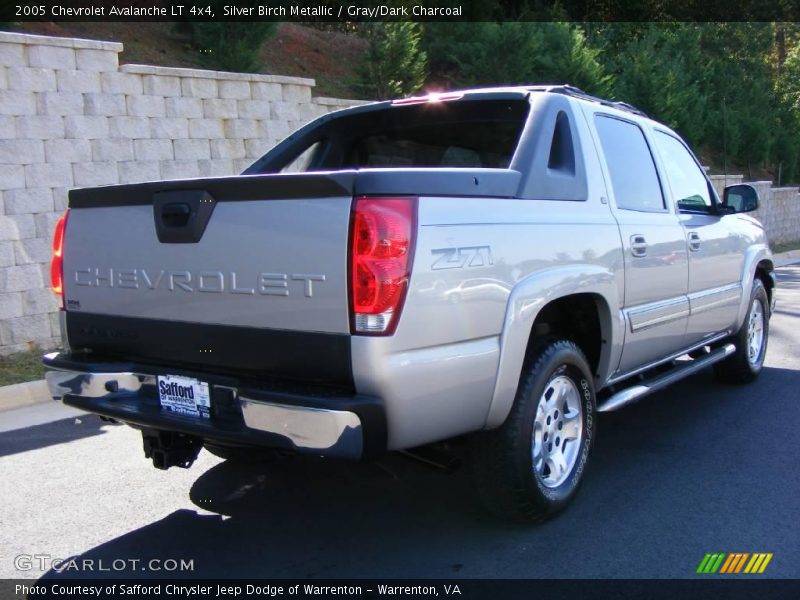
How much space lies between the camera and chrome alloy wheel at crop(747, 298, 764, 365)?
6418 mm

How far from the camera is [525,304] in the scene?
347 cm

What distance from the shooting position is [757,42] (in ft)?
104

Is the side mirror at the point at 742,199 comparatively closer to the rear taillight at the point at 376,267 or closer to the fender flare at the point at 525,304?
the fender flare at the point at 525,304

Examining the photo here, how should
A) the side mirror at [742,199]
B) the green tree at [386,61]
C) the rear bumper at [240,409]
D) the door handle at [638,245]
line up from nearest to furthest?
the rear bumper at [240,409], the door handle at [638,245], the side mirror at [742,199], the green tree at [386,61]

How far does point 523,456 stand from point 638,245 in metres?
1.61

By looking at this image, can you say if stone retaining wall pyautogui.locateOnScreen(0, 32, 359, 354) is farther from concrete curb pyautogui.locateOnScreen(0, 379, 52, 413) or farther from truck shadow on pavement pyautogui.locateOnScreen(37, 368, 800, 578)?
truck shadow on pavement pyautogui.locateOnScreen(37, 368, 800, 578)

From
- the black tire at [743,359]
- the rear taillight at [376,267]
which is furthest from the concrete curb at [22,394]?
the black tire at [743,359]

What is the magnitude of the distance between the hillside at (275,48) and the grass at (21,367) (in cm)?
530

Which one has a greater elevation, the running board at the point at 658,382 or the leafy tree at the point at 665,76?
the leafy tree at the point at 665,76

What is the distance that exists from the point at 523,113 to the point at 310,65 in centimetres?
1409

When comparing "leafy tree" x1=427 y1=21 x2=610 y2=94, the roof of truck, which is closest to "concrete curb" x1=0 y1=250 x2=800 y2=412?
the roof of truck

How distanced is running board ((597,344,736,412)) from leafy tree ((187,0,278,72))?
9.59m

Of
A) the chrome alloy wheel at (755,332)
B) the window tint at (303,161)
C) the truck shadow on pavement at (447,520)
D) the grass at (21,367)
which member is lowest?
the truck shadow on pavement at (447,520)

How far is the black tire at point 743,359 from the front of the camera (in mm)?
6285
